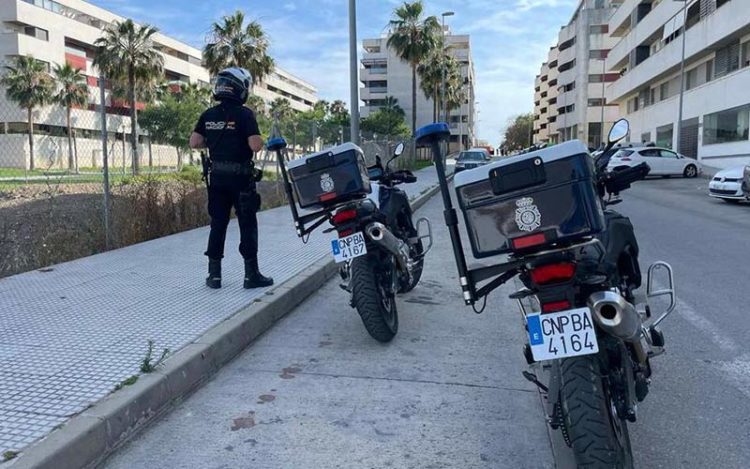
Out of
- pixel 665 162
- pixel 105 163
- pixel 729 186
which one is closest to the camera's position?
pixel 105 163

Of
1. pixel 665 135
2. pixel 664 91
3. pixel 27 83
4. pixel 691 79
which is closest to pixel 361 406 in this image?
pixel 691 79

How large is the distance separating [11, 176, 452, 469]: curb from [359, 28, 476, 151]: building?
95324mm

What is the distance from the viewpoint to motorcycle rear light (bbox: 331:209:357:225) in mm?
4654

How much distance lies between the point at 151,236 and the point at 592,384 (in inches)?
313

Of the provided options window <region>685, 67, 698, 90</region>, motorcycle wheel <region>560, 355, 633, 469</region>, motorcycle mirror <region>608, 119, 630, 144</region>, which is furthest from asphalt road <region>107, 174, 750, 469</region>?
window <region>685, 67, 698, 90</region>

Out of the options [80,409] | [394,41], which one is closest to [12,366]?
[80,409]

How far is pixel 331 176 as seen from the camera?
189 inches

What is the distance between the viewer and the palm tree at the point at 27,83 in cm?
4975

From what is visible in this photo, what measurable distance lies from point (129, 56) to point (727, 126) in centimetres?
3770

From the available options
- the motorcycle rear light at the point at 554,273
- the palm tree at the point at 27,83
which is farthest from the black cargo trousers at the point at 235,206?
the palm tree at the point at 27,83

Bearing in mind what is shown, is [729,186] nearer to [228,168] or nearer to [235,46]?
[228,168]

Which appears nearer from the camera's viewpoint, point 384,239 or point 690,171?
point 384,239

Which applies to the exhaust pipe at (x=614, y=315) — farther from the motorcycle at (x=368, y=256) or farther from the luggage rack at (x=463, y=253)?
the motorcycle at (x=368, y=256)

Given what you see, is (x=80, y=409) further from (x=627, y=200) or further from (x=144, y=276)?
(x=627, y=200)
